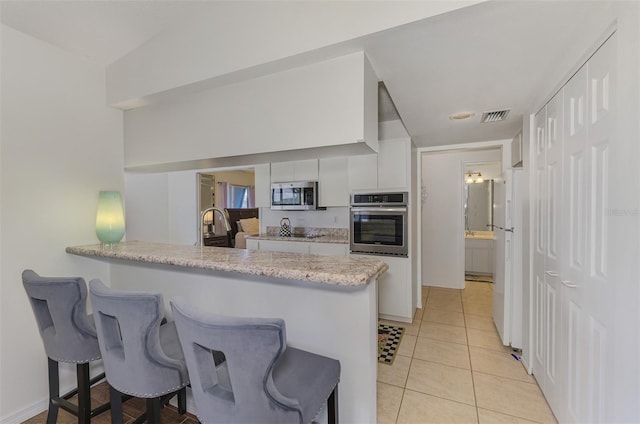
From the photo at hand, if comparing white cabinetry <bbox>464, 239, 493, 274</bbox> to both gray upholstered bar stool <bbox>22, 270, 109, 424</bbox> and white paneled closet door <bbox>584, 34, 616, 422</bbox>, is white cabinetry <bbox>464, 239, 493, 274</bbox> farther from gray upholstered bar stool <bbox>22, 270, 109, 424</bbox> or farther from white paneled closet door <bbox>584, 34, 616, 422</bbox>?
gray upholstered bar stool <bbox>22, 270, 109, 424</bbox>

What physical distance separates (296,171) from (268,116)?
2.42 m

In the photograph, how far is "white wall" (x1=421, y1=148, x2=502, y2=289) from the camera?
4.60 m

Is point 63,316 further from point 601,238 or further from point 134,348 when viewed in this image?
point 601,238

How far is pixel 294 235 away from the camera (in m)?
4.33

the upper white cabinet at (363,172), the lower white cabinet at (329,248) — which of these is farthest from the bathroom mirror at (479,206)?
the lower white cabinet at (329,248)

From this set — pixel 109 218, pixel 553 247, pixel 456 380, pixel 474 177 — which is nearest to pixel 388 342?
pixel 456 380

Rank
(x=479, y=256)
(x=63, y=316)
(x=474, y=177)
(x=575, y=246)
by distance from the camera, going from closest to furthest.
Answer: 1. (x=63, y=316)
2. (x=575, y=246)
3. (x=479, y=256)
4. (x=474, y=177)

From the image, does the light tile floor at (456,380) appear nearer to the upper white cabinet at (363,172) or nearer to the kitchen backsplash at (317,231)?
the kitchen backsplash at (317,231)

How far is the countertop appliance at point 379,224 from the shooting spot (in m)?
3.27

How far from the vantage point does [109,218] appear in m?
2.13

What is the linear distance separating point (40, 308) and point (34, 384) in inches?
32.9

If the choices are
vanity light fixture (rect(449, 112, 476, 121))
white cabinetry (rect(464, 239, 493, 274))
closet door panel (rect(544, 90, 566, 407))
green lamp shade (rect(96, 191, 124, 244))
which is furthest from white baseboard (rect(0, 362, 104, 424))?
white cabinetry (rect(464, 239, 493, 274))

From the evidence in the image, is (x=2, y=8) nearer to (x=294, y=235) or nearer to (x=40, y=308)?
(x=40, y=308)

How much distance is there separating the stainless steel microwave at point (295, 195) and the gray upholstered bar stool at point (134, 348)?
280 cm
